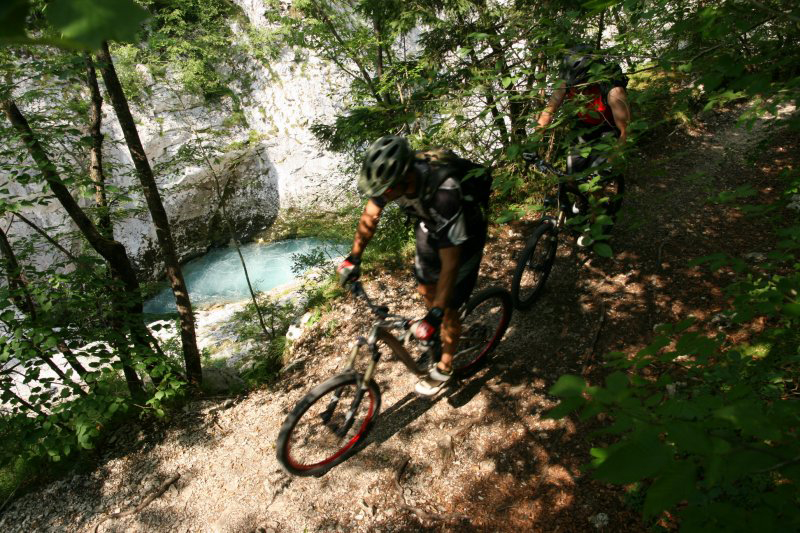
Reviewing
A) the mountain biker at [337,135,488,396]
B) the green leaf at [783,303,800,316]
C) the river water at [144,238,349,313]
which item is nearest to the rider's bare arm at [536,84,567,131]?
the mountain biker at [337,135,488,396]

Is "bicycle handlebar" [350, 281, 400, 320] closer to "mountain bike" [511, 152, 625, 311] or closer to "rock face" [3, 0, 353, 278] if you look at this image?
"mountain bike" [511, 152, 625, 311]

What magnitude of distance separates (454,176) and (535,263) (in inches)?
89.1

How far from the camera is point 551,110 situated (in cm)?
323

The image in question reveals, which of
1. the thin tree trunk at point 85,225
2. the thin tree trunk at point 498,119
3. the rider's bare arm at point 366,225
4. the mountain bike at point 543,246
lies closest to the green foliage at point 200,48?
the thin tree trunk at point 85,225

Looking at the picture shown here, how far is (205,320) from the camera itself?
11578mm

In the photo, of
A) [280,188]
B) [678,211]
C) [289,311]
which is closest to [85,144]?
[289,311]

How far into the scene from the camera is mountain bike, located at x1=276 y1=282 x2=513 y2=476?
10.7 ft

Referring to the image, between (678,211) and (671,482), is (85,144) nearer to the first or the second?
(671,482)

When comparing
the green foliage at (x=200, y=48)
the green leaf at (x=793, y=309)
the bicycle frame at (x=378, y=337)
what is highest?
the green foliage at (x=200, y=48)

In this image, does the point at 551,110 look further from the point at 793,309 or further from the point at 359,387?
the point at 359,387

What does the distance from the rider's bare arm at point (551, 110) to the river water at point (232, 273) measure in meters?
10.4

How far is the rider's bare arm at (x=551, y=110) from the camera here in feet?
9.93

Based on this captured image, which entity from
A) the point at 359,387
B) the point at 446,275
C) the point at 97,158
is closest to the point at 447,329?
the point at 446,275

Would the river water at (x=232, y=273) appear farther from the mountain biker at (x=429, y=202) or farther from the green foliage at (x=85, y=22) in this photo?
the green foliage at (x=85, y=22)
